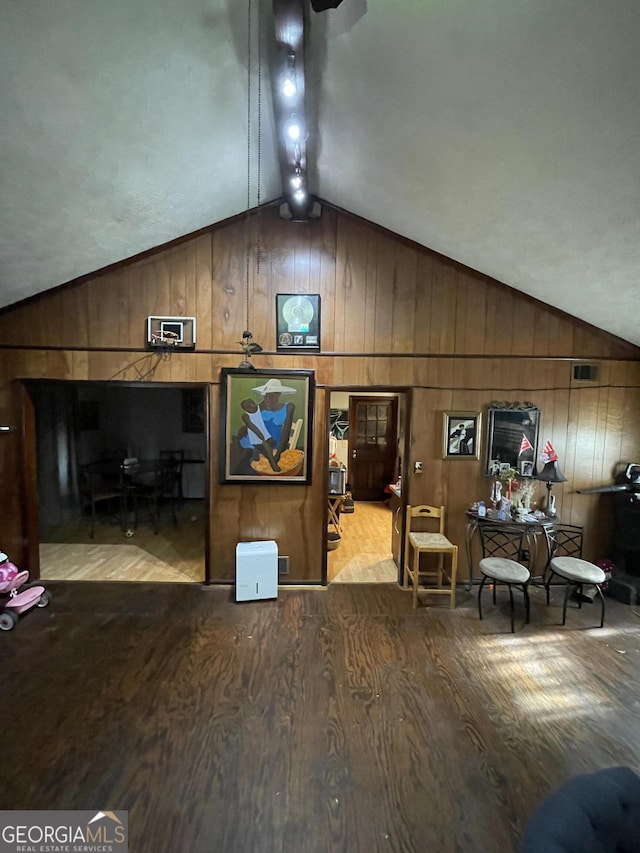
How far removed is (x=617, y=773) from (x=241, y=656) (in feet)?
7.67

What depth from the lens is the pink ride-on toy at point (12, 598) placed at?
10.1 feet

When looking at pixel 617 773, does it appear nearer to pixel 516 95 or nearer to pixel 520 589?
pixel 516 95

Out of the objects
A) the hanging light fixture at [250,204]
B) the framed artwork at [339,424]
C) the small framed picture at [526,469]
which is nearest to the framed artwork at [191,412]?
the framed artwork at [339,424]

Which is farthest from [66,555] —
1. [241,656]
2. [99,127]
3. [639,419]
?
[639,419]

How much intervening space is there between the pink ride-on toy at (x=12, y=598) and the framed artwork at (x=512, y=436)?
420 cm

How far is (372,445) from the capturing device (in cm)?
708

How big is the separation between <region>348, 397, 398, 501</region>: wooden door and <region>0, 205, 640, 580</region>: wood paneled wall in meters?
3.17

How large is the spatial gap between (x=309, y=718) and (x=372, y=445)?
16.7 feet

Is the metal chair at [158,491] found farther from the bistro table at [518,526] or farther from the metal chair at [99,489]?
the bistro table at [518,526]

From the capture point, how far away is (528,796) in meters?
1.85

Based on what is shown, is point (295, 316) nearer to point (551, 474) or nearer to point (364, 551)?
point (551, 474)

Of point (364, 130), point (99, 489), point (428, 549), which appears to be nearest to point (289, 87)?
point (364, 130)

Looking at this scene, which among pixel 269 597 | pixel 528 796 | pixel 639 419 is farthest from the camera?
pixel 639 419

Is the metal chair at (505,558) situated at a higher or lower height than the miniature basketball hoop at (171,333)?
lower
